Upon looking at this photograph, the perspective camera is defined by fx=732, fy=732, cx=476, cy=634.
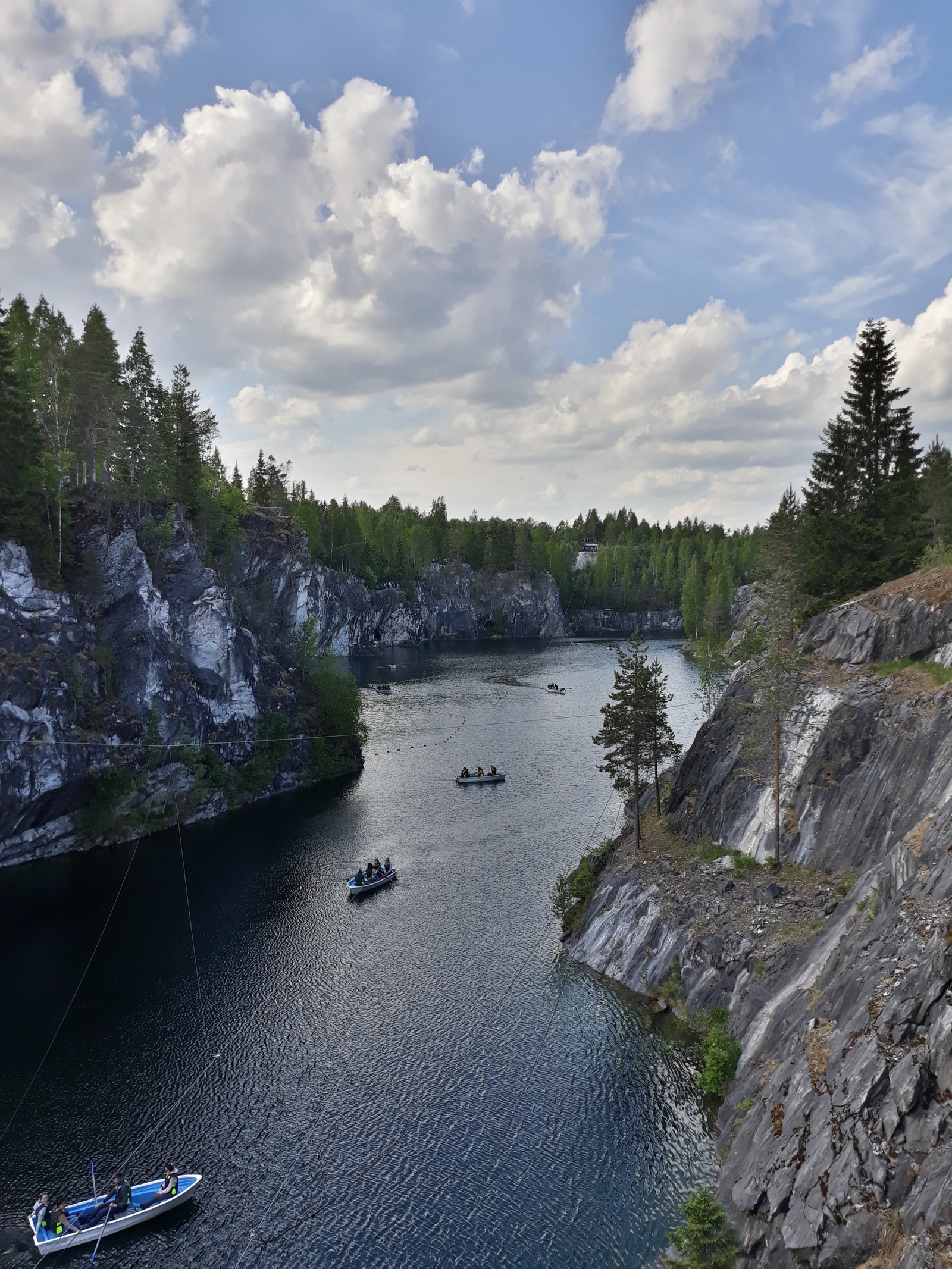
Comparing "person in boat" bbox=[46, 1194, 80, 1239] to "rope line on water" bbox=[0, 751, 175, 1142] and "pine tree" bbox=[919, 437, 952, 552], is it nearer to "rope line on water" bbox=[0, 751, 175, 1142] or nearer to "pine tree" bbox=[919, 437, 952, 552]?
"rope line on water" bbox=[0, 751, 175, 1142]

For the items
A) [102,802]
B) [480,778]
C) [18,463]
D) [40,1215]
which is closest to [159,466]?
[18,463]

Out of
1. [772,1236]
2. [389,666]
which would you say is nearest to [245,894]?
[772,1236]

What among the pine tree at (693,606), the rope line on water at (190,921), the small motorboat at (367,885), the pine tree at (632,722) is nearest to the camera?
the rope line on water at (190,921)

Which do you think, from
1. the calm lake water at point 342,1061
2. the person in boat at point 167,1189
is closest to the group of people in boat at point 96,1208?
the person in boat at point 167,1189

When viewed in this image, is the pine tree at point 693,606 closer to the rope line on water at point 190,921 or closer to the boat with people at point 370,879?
the boat with people at point 370,879

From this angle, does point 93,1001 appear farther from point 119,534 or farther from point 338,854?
point 119,534
